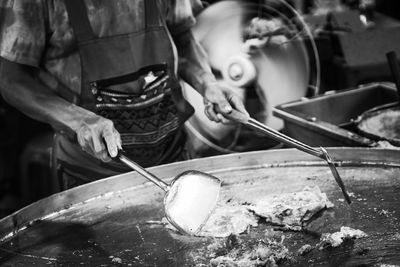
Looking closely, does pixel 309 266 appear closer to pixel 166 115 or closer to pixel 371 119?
pixel 166 115

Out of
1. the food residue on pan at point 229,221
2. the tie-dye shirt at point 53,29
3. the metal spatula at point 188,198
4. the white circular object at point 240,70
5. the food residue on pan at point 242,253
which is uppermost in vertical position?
the tie-dye shirt at point 53,29

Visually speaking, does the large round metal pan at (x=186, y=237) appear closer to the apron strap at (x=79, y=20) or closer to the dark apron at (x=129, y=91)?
the dark apron at (x=129, y=91)

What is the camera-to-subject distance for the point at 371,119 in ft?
10.8

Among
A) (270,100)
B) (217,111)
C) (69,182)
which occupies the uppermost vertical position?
(217,111)

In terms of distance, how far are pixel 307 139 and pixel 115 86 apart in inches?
54.2

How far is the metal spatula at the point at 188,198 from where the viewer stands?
6.43ft

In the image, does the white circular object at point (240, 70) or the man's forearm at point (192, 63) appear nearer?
the man's forearm at point (192, 63)

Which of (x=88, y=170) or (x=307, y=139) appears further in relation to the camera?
(x=307, y=139)

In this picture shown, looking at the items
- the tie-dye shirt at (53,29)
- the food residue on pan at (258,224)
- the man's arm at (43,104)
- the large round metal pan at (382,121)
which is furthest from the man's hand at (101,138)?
the large round metal pan at (382,121)

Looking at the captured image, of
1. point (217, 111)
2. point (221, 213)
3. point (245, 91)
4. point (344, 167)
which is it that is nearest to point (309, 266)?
point (221, 213)

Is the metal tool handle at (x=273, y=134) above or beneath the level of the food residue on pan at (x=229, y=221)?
above

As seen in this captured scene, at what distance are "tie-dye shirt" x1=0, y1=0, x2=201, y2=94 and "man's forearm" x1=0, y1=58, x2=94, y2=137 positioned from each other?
0.10m

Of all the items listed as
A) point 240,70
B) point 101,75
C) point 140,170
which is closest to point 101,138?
point 140,170

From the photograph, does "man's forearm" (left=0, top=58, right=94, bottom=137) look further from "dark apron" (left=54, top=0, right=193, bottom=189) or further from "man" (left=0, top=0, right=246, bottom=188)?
"dark apron" (left=54, top=0, right=193, bottom=189)
